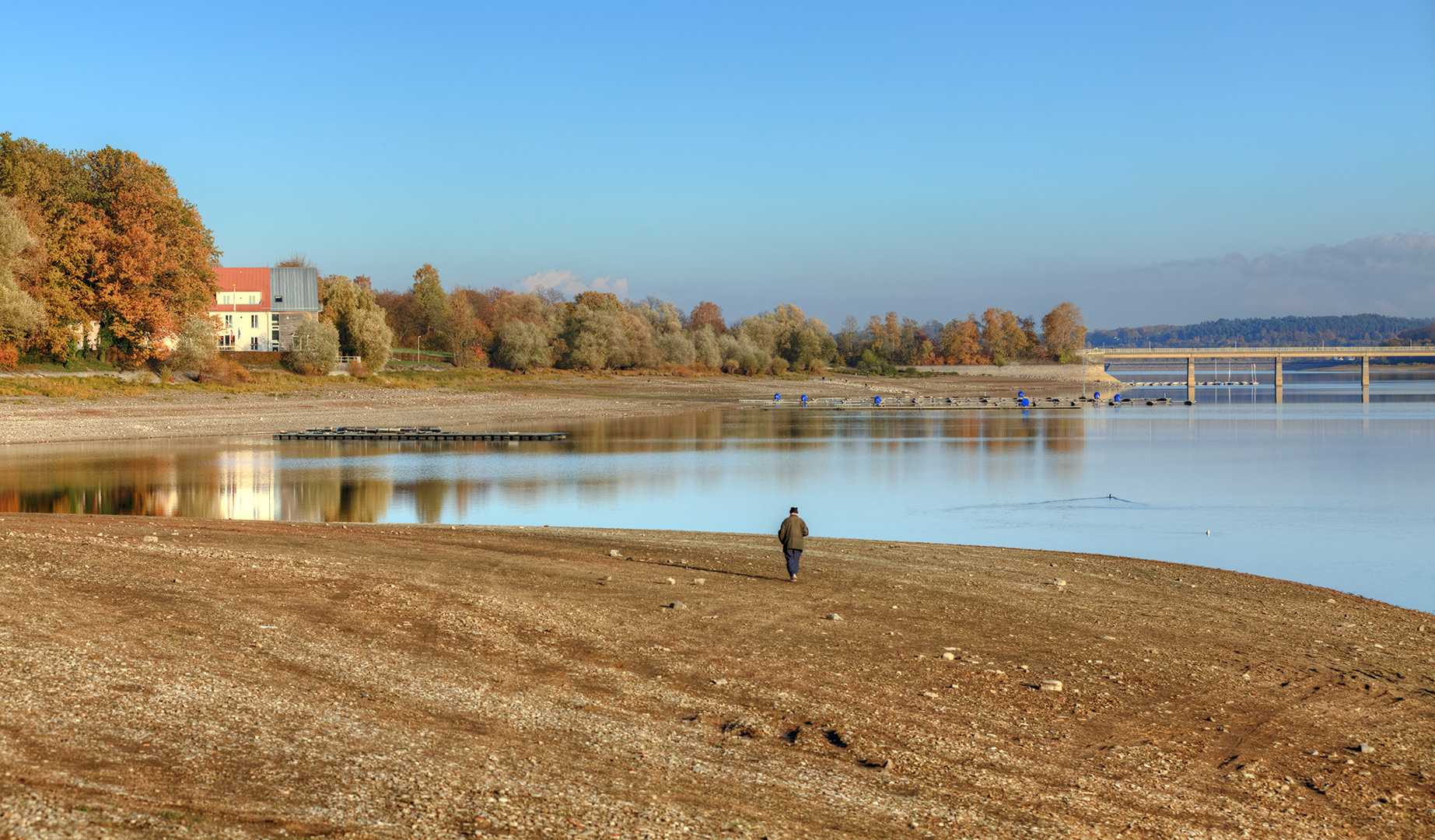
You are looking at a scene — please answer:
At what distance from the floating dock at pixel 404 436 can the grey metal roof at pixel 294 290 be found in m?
45.6

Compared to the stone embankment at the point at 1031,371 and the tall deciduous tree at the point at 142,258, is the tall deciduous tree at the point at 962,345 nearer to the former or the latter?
the stone embankment at the point at 1031,371

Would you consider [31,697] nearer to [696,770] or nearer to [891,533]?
[696,770]

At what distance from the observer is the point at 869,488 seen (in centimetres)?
3516

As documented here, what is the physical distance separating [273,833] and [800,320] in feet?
514

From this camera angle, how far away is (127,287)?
63.2 m

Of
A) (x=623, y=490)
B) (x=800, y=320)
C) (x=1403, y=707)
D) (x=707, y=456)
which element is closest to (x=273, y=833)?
(x=1403, y=707)

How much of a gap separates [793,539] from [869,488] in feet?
64.6

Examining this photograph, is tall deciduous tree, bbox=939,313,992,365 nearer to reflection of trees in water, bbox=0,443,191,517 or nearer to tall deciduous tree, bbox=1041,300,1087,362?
tall deciduous tree, bbox=1041,300,1087,362

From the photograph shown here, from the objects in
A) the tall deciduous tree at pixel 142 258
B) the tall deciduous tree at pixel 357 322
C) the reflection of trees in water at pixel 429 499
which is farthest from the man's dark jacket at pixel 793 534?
the tall deciduous tree at pixel 357 322

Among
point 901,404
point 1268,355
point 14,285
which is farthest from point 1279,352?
point 14,285

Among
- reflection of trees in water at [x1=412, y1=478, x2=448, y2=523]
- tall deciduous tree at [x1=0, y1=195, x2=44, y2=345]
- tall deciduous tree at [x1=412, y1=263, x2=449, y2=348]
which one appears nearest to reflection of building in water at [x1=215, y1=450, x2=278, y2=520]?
reflection of trees in water at [x1=412, y1=478, x2=448, y2=523]

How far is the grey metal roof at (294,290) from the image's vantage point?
97.1 metres

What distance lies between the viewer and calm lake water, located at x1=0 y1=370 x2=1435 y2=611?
80.3 ft

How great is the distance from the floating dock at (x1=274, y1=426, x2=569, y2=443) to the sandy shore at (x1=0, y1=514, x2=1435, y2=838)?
3732cm
